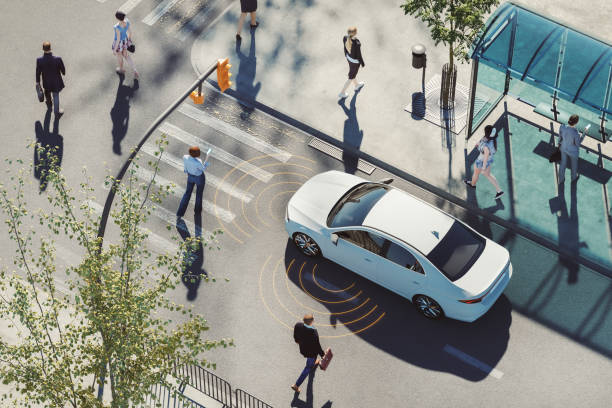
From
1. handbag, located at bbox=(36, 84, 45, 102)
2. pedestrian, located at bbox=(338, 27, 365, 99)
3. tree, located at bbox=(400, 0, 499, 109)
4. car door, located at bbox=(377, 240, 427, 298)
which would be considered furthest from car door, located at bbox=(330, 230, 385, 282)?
handbag, located at bbox=(36, 84, 45, 102)

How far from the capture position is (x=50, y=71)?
2261 cm

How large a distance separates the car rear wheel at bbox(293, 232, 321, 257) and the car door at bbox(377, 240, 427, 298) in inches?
61.9

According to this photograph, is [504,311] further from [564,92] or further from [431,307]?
[564,92]

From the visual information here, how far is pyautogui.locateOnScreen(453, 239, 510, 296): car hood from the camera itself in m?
18.4

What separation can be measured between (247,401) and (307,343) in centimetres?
192

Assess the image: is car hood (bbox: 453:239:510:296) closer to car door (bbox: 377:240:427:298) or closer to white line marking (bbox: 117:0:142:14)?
car door (bbox: 377:240:427:298)

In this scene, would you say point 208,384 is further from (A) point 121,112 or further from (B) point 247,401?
(A) point 121,112

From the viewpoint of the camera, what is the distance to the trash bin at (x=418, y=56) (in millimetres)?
23109

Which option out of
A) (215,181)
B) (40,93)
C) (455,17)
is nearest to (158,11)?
(40,93)

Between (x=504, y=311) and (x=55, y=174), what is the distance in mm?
9570

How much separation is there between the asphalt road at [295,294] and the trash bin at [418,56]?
3.14m

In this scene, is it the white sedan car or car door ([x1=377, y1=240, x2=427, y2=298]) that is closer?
the white sedan car

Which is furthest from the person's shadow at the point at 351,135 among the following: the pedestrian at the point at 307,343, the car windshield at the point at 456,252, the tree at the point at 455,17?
the pedestrian at the point at 307,343

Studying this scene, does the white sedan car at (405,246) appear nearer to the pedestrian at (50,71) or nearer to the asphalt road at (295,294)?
the asphalt road at (295,294)
